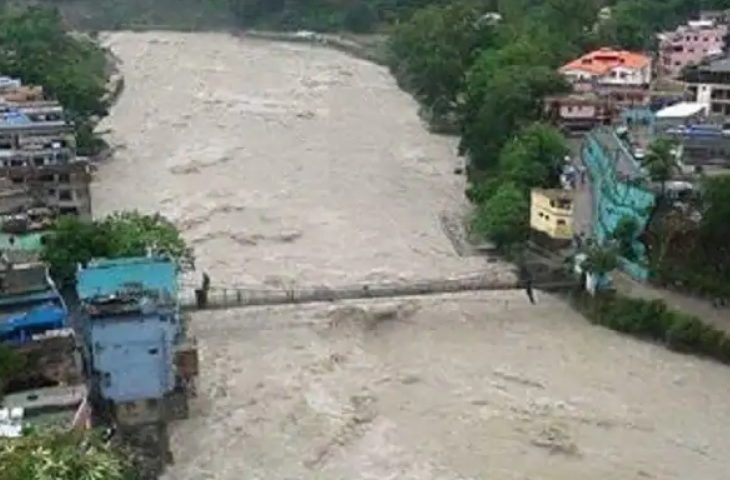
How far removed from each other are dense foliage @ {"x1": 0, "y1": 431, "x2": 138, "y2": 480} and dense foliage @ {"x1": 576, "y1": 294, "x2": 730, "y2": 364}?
677cm

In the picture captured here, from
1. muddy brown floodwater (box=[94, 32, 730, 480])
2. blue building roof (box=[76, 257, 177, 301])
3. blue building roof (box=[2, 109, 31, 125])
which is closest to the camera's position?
muddy brown floodwater (box=[94, 32, 730, 480])

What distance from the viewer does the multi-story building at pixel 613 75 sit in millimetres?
19531

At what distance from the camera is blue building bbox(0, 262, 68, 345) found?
11305 millimetres

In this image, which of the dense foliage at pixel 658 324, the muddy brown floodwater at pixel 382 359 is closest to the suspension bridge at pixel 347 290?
the muddy brown floodwater at pixel 382 359

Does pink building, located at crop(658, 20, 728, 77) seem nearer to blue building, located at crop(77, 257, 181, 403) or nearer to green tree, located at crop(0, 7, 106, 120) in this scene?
green tree, located at crop(0, 7, 106, 120)

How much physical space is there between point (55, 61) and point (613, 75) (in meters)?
11.3

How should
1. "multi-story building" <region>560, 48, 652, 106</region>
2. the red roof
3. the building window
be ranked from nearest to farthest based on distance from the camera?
1. the building window
2. "multi-story building" <region>560, 48, 652, 106</region>
3. the red roof

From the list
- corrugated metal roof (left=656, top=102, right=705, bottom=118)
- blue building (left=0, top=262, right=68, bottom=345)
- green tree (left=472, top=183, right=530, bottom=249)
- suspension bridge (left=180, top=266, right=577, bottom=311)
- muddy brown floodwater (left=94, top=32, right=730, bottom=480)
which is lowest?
muddy brown floodwater (left=94, top=32, right=730, bottom=480)

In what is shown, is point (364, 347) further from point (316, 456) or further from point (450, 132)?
point (450, 132)

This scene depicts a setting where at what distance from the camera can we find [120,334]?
11.2m

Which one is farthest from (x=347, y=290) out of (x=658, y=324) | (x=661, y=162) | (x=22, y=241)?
(x=661, y=162)

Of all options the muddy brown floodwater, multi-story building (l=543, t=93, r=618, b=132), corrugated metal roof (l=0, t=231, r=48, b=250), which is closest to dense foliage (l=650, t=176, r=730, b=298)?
the muddy brown floodwater

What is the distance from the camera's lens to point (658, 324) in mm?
13492

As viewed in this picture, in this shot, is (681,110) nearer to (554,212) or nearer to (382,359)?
(554,212)
